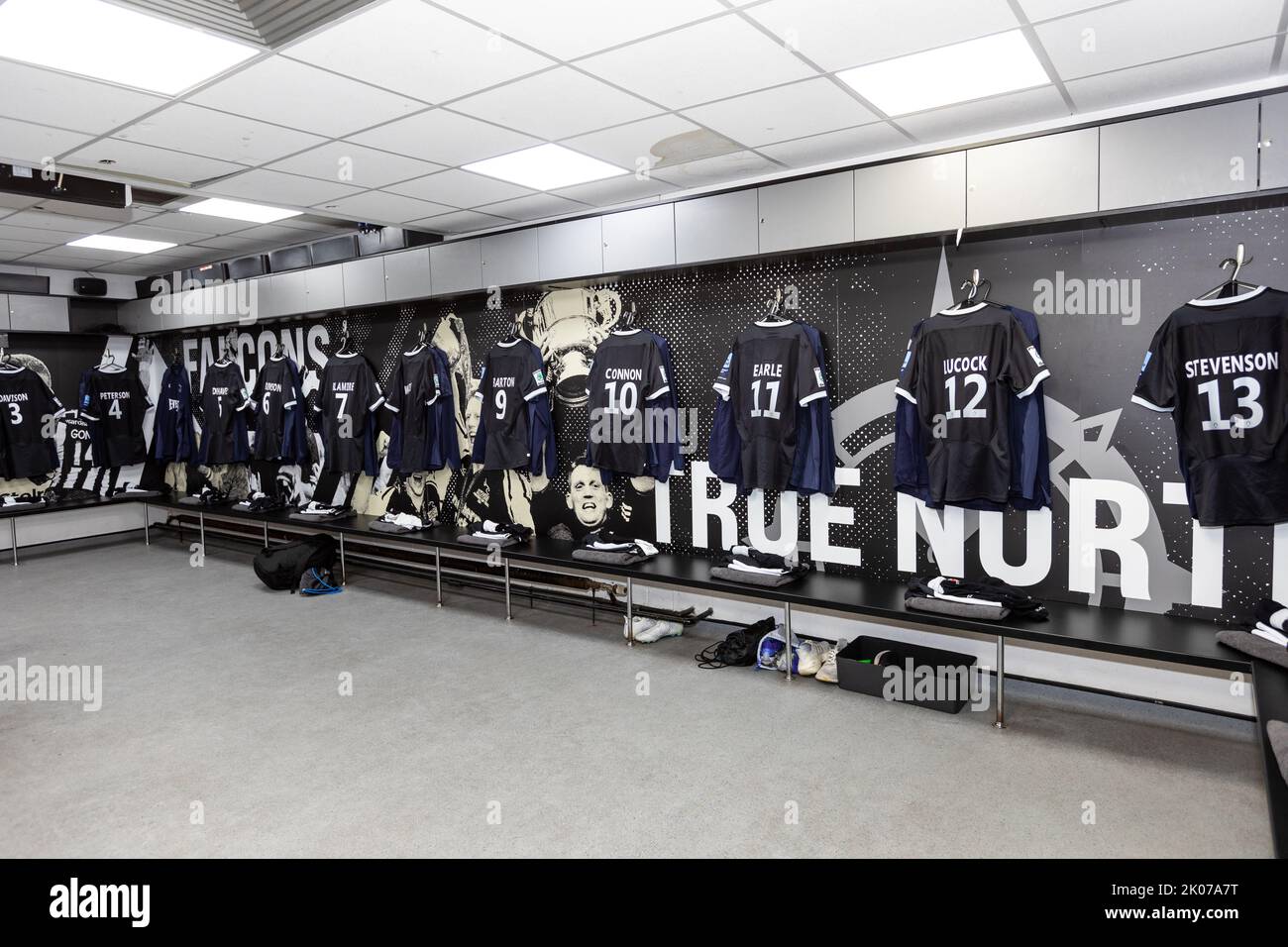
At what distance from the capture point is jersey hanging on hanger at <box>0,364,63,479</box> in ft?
23.6

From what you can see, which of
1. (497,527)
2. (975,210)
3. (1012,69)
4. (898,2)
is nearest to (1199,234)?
(975,210)

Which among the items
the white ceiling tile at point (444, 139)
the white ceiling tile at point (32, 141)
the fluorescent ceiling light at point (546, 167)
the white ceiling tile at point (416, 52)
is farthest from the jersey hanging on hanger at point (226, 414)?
the white ceiling tile at point (416, 52)

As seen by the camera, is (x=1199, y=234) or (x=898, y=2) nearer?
(x=898, y=2)

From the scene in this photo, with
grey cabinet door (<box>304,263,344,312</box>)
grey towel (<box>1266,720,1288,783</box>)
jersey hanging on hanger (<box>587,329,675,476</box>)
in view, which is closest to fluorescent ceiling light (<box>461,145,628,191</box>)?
jersey hanging on hanger (<box>587,329,675,476</box>)

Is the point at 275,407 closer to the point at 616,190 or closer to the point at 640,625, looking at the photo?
the point at 616,190

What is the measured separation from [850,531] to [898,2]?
2461mm

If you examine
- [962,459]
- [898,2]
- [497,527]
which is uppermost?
[898,2]

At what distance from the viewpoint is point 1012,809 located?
8.59 ft

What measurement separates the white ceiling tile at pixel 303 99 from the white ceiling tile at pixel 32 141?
888 mm

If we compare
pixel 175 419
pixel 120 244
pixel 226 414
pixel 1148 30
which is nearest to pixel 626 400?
pixel 1148 30

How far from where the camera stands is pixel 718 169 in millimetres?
4102

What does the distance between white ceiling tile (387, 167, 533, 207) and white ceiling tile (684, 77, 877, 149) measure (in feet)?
4.46
